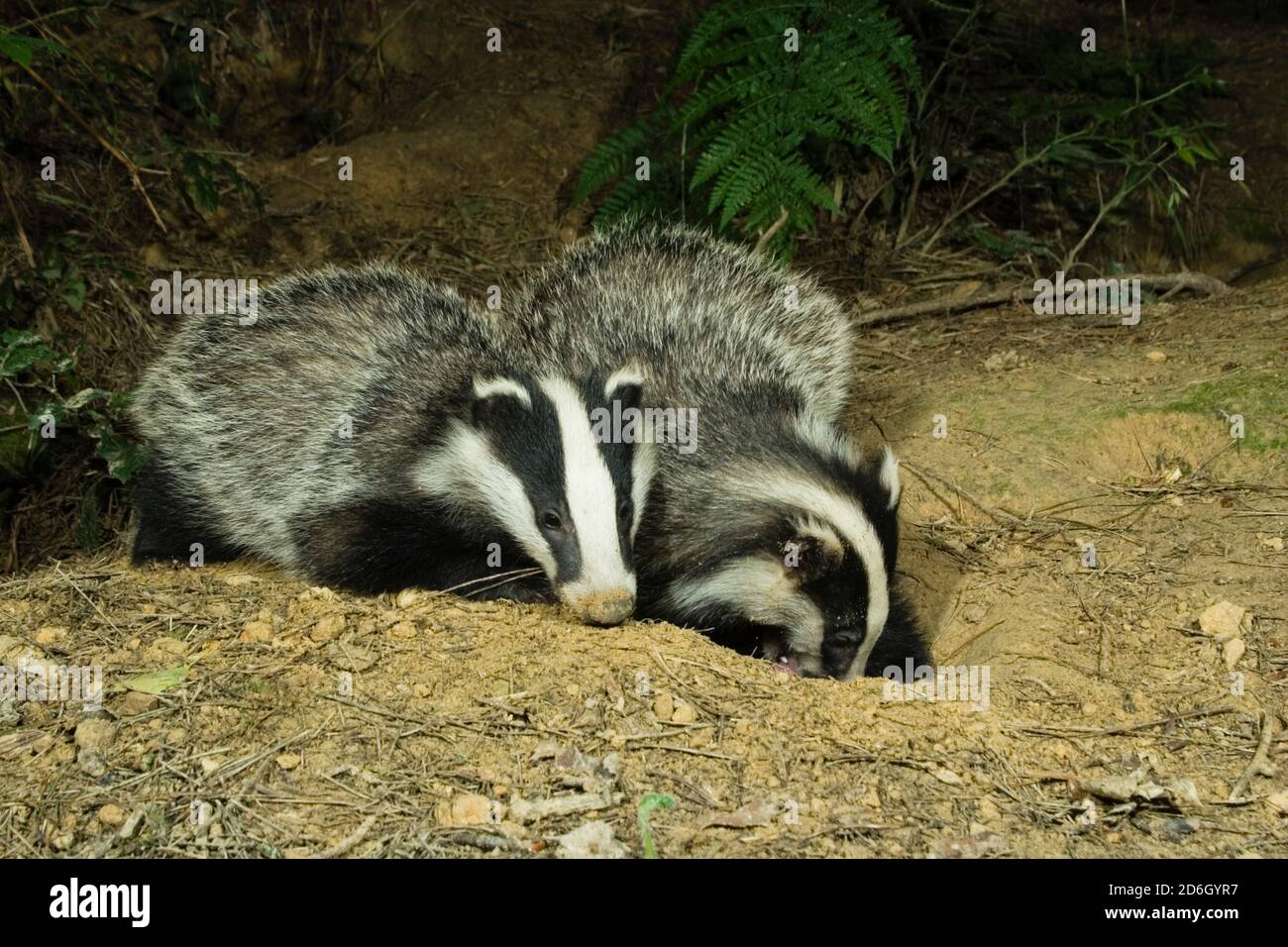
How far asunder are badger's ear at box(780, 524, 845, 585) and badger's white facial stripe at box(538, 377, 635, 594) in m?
0.66

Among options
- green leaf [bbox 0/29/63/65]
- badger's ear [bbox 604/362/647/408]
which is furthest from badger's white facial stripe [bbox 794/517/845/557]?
green leaf [bbox 0/29/63/65]

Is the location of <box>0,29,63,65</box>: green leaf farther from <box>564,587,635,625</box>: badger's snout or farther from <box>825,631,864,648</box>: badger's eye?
<box>825,631,864,648</box>: badger's eye

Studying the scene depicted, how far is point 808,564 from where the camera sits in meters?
4.62

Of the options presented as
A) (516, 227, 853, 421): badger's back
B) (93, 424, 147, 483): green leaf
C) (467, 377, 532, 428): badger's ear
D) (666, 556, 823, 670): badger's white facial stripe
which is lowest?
(666, 556, 823, 670): badger's white facial stripe

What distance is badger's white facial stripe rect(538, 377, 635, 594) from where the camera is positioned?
4359 mm

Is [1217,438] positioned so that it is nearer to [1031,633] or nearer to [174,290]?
[1031,633]

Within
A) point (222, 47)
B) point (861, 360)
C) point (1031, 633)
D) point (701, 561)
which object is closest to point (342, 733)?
point (701, 561)

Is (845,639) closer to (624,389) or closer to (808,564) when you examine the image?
(808,564)

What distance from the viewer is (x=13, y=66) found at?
6441 mm

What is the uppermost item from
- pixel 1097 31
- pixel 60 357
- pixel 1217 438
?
pixel 1097 31

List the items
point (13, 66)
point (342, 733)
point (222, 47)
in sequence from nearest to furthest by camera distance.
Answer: point (342, 733)
point (13, 66)
point (222, 47)

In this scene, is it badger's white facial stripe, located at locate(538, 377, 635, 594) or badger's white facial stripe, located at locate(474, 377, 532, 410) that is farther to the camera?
badger's white facial stripe, located at locate(474, 377, 532, 410)

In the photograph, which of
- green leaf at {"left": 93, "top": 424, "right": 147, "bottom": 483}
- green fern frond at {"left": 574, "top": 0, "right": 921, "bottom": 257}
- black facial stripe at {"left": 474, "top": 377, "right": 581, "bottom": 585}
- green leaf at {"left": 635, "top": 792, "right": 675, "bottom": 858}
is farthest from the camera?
green fern frond at {"left": 574, "top": 0, "right": 921, "bottom": 257}

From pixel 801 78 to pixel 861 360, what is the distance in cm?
167
